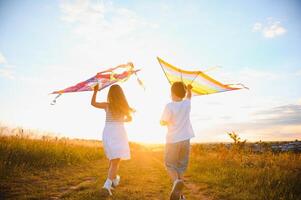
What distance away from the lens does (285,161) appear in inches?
465

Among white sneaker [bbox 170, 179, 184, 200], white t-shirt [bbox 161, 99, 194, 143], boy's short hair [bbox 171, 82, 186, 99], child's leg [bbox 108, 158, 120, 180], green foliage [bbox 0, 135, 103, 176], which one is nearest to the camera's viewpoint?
white sneaker [bbox 170, 179, 184, 200]

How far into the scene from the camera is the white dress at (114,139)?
7.01 m

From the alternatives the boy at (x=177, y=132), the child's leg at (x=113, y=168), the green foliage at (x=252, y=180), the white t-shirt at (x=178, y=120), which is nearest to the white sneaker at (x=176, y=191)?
the boy at (x=177, y=132)

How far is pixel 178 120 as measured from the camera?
6.39 meters

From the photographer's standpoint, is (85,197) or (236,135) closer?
(85,197)

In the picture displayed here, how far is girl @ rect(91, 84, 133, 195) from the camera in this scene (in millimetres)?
7020

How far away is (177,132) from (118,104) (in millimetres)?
1753

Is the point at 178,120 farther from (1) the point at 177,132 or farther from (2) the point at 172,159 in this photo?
(2) the point at 172,159

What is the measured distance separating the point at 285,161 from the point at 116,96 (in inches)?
343

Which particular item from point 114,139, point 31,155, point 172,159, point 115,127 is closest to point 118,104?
point 115,127

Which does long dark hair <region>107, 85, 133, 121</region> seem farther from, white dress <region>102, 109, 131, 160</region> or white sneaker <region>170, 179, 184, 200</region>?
white sneaker <region>170, 179, 184, 200</region>

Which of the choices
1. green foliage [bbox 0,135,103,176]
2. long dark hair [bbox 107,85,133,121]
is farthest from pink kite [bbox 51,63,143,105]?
green foliage [bbox 0,135,103,176]

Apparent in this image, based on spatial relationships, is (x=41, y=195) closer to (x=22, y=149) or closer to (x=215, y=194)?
(x=215, y=194)

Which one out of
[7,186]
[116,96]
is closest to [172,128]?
[116,96]
